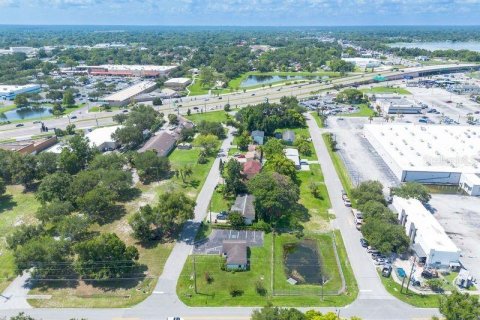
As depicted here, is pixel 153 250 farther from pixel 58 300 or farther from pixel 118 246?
pixel 58 300

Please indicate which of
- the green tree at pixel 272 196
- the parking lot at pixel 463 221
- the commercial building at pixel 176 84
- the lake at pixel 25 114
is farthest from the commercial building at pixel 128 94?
the parking lot at pixel 463 221

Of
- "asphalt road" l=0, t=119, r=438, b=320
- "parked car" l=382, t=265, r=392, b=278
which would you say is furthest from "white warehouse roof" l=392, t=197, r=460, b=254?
"asphalt road" l=0, t=119, r=438, b=320

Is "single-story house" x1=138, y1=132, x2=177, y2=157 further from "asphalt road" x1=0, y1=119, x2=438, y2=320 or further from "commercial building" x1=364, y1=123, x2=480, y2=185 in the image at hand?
"commercial building" x1=364, y1=123, x2=480, y2=185

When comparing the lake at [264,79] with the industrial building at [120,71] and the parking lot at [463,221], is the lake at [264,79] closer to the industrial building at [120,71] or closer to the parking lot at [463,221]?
the industrial building at [120,71]

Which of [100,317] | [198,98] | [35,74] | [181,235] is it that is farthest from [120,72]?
[100,317]

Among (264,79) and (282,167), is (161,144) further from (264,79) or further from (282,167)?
(264,79)
